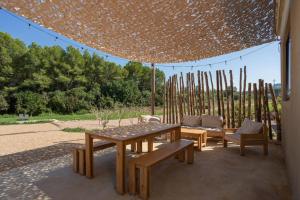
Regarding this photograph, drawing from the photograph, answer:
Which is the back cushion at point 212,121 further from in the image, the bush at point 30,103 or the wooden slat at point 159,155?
the bush at point 30,103

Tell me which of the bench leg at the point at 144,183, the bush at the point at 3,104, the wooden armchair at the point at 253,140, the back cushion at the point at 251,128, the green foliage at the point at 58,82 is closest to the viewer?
the bench leg at the point at 144,183

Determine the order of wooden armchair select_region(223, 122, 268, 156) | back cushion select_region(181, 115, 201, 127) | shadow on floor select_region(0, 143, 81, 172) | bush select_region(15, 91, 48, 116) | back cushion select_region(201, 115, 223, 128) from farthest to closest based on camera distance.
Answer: bush select_region(15, 91, 48, 116), back cushion select_region(181, 115, 201, 127), back cushion select_region(201, 115, 223, 128), wooden armchair select_region(223, 122, 268, 156), shadow on floor select_region(0, 143, 81, 172)

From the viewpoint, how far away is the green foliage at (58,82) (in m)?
13.7

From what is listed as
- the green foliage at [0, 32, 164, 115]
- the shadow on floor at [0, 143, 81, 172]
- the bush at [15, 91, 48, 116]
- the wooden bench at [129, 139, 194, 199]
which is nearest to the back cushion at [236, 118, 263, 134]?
the wooden bench at [129, 139, 194, 199]

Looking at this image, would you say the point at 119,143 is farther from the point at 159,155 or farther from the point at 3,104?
the point at 3,104

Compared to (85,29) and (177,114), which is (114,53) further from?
(177,114)

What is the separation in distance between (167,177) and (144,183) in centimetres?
74

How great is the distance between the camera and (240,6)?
335cm

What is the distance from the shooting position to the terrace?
2727 mm

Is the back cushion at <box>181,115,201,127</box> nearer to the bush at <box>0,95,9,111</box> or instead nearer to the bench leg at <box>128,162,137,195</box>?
the bench leg at <box>128,162,137,195</box>

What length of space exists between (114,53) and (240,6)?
3751 mm

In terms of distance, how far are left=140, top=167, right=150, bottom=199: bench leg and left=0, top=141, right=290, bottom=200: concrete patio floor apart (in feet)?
0.37

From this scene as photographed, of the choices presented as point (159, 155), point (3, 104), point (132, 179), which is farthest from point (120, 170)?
point (3, 104)

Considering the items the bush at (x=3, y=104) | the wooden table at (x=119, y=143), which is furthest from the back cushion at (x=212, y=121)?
the bush at (x=3, y=104)
